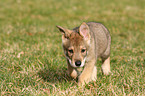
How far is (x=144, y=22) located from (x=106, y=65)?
8.01 metres

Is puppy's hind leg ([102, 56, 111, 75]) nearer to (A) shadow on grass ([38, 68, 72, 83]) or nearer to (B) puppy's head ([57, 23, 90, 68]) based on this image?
(A) shadow on grass ([38, 68, 72, 83])

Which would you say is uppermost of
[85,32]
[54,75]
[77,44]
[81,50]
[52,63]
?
[85,32]

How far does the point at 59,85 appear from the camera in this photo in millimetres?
4621

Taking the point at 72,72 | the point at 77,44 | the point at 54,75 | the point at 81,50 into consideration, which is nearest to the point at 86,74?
the point at 72,72

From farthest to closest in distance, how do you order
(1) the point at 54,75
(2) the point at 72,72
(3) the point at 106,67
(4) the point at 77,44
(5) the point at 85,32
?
(3) the point at 106,67
(1) the point at 54,75
(2) the point at 72,72
(5) the point at 85,32
(4) the point at 77,44

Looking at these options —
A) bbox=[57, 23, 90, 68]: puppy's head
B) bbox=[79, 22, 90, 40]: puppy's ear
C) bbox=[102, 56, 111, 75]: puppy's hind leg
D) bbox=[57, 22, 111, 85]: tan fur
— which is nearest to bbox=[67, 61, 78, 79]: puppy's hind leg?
bbox=[57, 22, 111, 85]: tan fur

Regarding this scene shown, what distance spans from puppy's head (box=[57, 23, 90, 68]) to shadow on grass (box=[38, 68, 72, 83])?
77cm

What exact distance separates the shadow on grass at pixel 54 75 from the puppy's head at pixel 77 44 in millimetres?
772

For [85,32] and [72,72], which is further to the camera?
[72,72]

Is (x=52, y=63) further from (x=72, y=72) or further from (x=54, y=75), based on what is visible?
(x=72, y=72)

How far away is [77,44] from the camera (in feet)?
14.7

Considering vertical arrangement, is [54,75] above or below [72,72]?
below

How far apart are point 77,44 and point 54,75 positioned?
1.28m

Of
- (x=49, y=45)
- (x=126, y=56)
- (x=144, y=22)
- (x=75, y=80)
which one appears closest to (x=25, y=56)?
(x=49, y=45)
